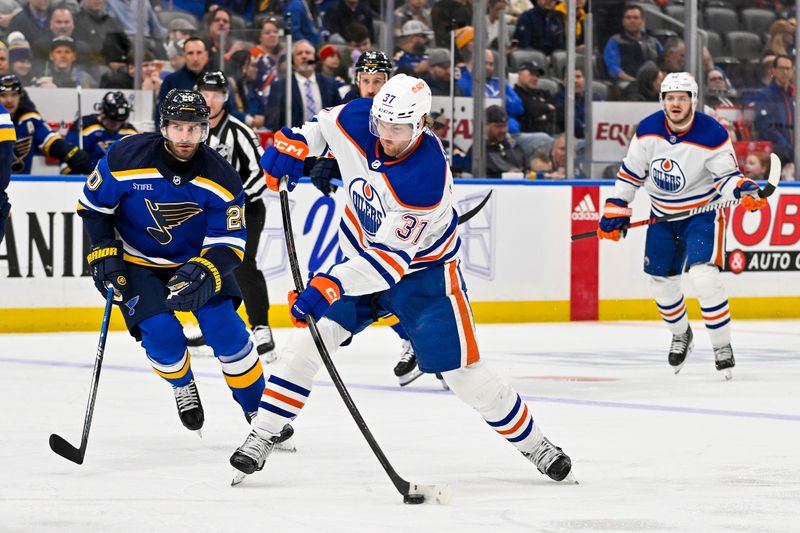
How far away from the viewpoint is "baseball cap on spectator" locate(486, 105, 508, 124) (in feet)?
31.0

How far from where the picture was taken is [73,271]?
325 inches

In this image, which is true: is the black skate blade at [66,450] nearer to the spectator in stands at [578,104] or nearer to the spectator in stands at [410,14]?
the spectator in stands at [410,14]

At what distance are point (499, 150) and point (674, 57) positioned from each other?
1.62m

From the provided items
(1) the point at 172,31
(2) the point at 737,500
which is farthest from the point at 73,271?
(2) the point at 737,500

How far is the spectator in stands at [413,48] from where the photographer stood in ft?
30.9

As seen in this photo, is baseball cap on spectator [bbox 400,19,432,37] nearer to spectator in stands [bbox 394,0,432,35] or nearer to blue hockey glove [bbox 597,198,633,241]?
spectator in stands [bbox 394,0,432,35]

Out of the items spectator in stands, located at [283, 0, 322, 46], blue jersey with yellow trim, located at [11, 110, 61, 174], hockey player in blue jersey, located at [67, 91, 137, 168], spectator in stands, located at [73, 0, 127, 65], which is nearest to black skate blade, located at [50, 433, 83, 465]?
blue jersey with yellow trim, located at [11, 110, 61, 174]

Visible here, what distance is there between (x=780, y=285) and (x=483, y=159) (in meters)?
2.31

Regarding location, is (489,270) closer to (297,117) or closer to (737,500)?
(297,117)

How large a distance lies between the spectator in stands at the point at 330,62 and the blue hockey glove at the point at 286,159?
5066mm

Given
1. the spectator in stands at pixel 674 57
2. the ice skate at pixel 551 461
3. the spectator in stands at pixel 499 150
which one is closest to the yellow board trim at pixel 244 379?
the ice skate at pixel 551 461

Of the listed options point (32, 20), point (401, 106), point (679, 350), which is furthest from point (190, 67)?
point (401, 106)

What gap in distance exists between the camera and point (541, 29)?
988 cm

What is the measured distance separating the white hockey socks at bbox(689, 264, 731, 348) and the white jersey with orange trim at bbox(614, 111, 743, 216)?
0.32 meters
